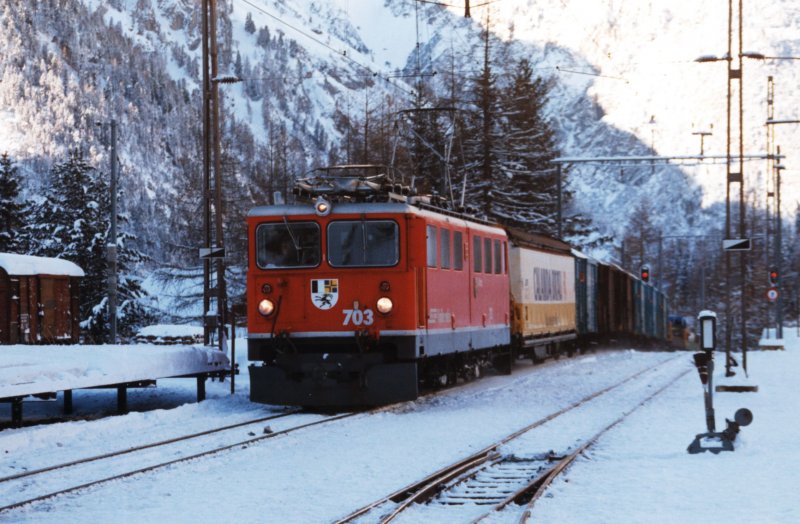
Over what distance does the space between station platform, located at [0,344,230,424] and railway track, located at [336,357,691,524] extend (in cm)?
625

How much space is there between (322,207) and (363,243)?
2.69 feet

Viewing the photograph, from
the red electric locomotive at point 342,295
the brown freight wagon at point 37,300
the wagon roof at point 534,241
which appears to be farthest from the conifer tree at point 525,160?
the red electric locomotive at point 342,295

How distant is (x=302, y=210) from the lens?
19.3m

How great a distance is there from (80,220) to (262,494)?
142ft

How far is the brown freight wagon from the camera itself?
105ft

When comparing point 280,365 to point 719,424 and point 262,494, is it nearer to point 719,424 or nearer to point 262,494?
point 719,424

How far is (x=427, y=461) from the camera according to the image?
13.1 meters

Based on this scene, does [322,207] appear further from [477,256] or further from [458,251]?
[477,256]

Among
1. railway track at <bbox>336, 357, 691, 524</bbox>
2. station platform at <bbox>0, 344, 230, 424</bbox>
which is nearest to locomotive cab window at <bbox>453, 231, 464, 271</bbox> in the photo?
station platform at <bbox>0, 344, 230, 424</bbox>

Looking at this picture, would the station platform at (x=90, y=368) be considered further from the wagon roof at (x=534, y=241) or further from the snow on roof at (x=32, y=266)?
the snow on roof at (x=32, y=266)

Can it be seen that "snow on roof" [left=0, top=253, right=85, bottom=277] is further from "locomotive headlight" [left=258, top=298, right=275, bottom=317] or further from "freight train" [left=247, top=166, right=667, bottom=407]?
"locomotive headlight" [left=258, top=298, right=275, bottom=317]

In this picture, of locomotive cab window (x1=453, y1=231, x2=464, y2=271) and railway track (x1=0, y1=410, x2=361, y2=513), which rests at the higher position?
locomotive cab window (x1=453, y1=231, x2=464, y2=271)

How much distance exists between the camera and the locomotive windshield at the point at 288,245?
19094 millimetres

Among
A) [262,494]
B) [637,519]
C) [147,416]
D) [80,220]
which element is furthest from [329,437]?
[80,220]
